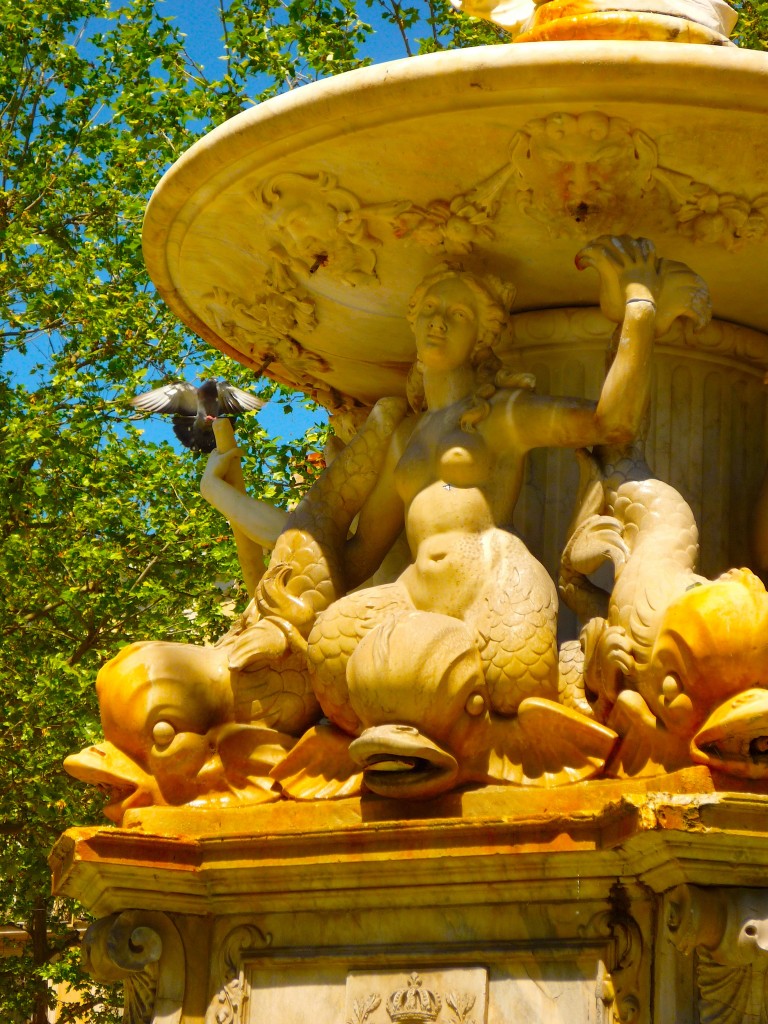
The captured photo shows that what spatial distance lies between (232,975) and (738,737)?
5.50 ft

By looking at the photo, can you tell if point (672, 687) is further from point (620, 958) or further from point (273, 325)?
point (273, 325)

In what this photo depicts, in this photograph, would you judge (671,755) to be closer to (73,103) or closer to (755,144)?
(755,144)

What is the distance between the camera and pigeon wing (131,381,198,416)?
7652 millimetres

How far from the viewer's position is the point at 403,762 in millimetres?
5105

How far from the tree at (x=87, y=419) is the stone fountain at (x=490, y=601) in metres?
6.61

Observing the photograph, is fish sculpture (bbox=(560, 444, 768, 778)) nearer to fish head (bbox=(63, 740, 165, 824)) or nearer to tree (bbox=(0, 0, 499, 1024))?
fish head (bbox=(63, 740, 165, 824))

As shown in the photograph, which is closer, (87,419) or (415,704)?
(415,704)

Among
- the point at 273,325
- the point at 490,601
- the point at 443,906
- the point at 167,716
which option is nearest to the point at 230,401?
the point at 273,325

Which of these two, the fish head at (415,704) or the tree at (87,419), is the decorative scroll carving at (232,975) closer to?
the fish head at (415,704)

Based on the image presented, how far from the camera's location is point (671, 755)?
491 cm

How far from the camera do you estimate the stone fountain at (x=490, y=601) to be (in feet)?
15.9

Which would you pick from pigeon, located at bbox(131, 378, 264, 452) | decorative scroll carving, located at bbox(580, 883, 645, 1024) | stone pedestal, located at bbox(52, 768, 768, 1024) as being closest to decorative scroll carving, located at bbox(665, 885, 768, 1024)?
stone pedestal, located at bbox(52, 768, 768, 1024)

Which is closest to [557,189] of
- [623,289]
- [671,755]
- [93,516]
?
[623,289]

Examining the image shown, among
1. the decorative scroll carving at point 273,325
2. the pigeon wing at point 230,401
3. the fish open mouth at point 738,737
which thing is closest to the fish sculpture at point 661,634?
the fish open mouth at point 738,737
